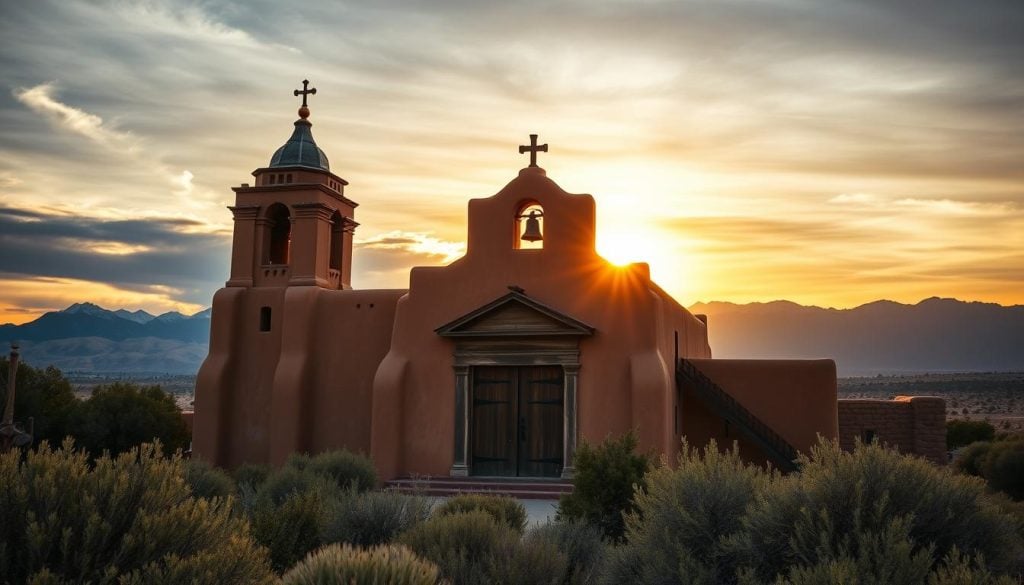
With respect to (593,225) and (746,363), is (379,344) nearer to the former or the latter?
(593,225)

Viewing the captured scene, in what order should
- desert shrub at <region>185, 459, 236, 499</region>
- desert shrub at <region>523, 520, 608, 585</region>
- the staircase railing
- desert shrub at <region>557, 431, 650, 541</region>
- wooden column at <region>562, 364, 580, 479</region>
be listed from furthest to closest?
the staircase railing, wooden column at <region>562, 364, 580, 479</region>, desert shrub at <region>185, 459, 236, 499</region>, desert shrub at <region>557, 431, 650, 541</region>, desert shrub at <region>523, 520, 608, 585</region>

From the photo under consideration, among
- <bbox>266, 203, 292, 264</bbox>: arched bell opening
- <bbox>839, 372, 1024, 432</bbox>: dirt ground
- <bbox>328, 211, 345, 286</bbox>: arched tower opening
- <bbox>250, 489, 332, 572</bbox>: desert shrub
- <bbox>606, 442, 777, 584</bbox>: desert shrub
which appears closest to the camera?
<bbox>606, 442, 777, 584</bbox>: desert shrub

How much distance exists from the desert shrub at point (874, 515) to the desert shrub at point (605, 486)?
4337 millimetres

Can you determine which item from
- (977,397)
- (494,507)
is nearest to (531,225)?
(494,507)

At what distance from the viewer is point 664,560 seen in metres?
6.91

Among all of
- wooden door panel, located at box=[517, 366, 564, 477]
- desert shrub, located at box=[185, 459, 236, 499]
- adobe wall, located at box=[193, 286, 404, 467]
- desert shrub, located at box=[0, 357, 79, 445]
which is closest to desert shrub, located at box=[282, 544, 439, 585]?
desert shrub, located at box=[185, 459, 236, 499]

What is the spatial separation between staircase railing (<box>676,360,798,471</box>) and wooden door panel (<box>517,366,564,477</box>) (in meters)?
3.61

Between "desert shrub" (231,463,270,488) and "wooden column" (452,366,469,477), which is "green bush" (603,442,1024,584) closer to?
"desert shrub" (231,463,270,488)

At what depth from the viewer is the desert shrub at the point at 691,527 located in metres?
6.87

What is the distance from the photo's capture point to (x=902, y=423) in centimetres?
2377

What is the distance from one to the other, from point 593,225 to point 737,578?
13.3 meters

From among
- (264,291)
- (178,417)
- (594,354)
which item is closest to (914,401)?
(594,354)

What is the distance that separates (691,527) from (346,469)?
9563 mm

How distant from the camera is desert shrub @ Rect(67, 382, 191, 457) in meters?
23.5
